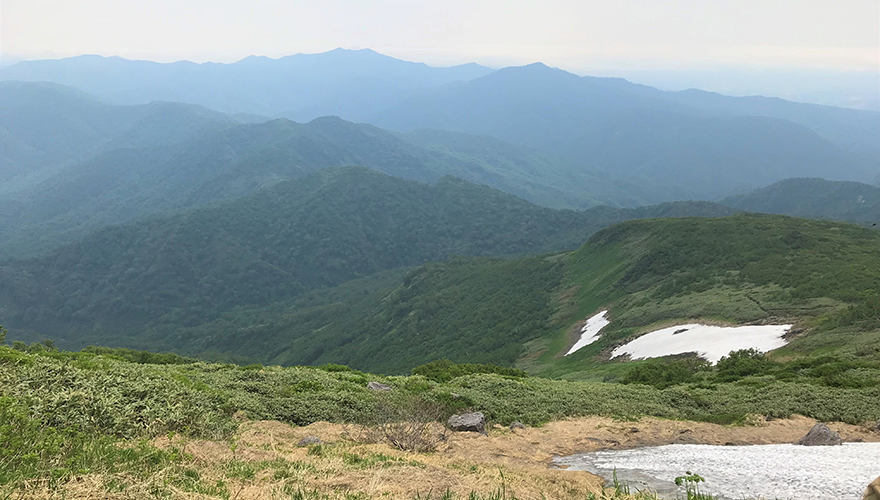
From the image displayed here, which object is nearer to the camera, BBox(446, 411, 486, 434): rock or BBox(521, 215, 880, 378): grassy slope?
BBox(446, 411, 486, 434): rock

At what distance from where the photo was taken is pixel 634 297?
61656 mm

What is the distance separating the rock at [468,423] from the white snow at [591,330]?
39870mm

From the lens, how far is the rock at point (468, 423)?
17172 millimetres

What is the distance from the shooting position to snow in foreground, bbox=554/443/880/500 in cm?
1063

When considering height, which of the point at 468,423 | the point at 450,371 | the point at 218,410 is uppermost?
the point at 218,410

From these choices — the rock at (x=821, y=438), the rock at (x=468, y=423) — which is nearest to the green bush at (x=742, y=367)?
the rock at (x=821, y=438)

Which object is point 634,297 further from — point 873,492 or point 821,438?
point 873,492

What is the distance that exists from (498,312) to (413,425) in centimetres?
7854

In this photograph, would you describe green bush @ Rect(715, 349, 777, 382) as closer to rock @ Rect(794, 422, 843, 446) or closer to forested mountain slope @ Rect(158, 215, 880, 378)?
forested mountain slope @ Rect(158, 215, 880, 378)

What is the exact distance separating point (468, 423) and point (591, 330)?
45963 millimetres

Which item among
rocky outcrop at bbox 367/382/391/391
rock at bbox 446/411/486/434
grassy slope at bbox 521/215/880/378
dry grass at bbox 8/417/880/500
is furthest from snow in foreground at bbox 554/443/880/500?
grassy slope at bbox 521/215/880/378

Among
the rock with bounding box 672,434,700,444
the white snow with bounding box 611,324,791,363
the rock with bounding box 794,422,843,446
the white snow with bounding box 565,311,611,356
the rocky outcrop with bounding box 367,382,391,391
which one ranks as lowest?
the white snow with bounding box 565,311,611,356

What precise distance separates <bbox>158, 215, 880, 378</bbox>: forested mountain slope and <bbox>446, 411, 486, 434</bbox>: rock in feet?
76.9

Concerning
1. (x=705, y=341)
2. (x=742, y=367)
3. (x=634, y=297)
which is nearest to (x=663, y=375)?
(x=742, y=367)
